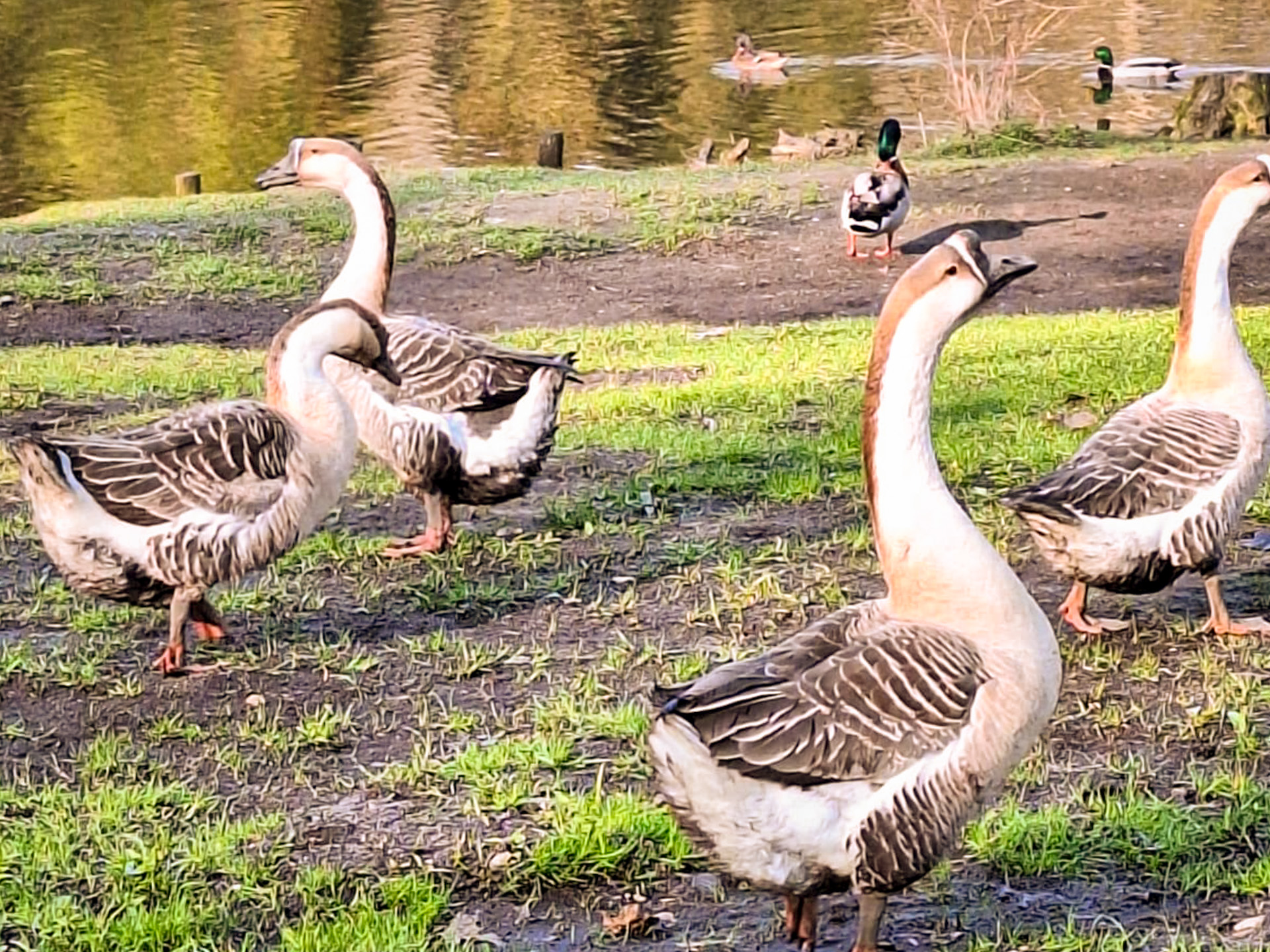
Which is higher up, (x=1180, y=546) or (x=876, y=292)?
(x=1180, y=546)

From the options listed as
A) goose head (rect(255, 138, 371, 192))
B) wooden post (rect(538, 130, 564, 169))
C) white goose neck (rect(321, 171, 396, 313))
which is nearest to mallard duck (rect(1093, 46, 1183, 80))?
wooden post (rect(538, 130, 564, 169))

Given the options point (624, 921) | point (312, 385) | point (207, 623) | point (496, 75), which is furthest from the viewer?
point (496, 75)

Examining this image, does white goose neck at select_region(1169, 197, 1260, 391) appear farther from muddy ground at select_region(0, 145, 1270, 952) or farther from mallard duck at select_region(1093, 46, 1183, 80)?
mallard duck at select_region(1093, 46, 1183, 80)

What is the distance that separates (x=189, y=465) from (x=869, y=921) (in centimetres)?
289

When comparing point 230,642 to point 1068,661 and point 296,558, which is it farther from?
point 1068,661

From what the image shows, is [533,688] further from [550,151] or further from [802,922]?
[550,151]

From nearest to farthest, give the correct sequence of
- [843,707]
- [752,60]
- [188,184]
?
1. [843,707]
2. [188,184]
3. [752,60]

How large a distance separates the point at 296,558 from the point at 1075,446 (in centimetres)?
338

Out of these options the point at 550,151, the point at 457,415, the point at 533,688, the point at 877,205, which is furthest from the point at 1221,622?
the point at 550,151

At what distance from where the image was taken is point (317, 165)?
7504 mm

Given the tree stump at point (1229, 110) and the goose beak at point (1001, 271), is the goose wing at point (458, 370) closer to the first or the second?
the goose beak at point (1001, 271)

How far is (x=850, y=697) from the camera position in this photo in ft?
11.5

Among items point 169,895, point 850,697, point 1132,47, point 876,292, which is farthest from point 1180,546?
point 1132,47

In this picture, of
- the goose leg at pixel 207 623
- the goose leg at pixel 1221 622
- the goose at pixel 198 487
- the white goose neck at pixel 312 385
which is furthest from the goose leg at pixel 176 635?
the goose leg at pixel 1221 622
